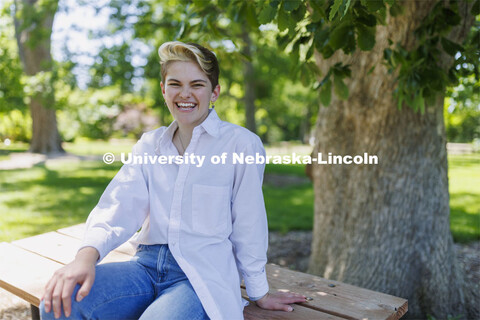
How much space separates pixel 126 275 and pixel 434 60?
7.44 ft

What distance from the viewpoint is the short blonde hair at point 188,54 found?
1.84 meters

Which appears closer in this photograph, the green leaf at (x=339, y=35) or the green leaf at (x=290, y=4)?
the green leaf at (x=290, y=4)

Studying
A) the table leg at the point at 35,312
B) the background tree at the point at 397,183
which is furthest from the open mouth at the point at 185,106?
the table leg at the point at 35,312

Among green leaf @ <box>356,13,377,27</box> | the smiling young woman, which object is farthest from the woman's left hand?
green leaf @ <box>356,13,377,27</box>

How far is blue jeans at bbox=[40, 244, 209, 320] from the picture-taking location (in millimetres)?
1532

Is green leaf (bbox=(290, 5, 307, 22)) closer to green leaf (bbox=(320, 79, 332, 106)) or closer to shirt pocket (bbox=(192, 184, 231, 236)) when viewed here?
green leaf (bbox=(320, 79, 332, 106))

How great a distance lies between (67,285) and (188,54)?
1.07 meters

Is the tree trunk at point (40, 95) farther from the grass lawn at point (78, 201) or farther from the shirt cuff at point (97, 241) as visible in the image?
the shirt cuff at point (97, 241)

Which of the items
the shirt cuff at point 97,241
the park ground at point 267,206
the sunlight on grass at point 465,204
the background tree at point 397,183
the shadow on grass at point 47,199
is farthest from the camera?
the shadow on grass at point 47,199

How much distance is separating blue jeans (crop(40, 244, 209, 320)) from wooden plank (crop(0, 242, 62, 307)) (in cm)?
50

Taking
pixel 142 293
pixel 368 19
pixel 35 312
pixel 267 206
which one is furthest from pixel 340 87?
pixel 267 206

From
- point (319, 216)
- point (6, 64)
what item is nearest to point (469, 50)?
point (319, 216)

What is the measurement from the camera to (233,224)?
189 cm

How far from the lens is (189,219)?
1.85 metres
